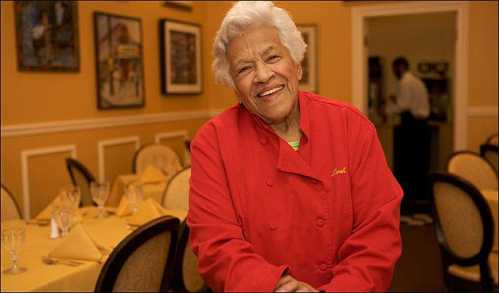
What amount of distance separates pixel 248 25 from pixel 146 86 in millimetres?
4752

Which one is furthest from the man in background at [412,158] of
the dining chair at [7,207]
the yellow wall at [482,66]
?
the dining chair at [7,207]

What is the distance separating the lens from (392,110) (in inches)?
345

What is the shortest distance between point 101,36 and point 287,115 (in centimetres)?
417

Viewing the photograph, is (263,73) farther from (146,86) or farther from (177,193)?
(146,86)

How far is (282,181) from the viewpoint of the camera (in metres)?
1.24

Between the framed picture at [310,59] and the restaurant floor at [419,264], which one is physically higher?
the framed picture at [310,59]

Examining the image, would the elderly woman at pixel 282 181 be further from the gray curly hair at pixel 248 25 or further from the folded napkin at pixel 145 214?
the folded napkin at pixel 145 214

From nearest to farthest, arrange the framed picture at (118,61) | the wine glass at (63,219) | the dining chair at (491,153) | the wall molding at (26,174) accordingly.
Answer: the wine glass at (63,219) < the wall molding at (26,174) < the dining chair at (491,153) < the framed picture at (118,61)

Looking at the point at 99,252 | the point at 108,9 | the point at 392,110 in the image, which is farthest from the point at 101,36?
the point at 392,110

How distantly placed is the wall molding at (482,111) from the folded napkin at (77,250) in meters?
4.94

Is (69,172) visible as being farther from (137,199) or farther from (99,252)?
(99,252)

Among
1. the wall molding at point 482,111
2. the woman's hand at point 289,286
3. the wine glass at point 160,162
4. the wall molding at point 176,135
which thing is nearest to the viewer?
the woman's hand at point 289,286

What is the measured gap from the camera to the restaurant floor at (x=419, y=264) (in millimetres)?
4250

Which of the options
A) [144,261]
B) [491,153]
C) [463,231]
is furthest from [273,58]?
[491,153]
